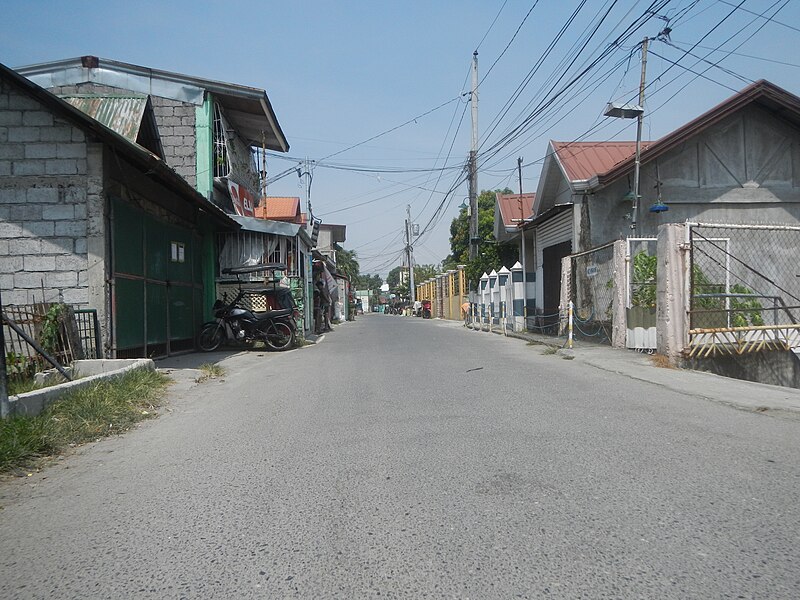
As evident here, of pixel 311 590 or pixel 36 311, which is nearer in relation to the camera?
pixel 311 590

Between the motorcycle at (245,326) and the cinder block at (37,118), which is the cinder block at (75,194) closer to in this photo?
the cinder block at (37,118)

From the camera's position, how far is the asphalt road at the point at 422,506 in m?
3.02

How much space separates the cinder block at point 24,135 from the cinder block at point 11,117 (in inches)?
4.7

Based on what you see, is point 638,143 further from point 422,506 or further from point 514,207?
point 422,506

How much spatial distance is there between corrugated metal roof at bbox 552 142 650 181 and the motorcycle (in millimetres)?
8446

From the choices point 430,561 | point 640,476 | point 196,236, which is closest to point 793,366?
point 640,476

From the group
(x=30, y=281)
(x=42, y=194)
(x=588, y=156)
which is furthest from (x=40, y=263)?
(x=588, y=156)

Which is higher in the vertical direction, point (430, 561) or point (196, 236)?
point (196, 236)

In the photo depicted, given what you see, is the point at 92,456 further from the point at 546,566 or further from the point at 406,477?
the point at 546,566

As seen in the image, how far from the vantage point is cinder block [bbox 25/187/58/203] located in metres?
10.1

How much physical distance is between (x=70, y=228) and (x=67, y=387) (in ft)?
13.4

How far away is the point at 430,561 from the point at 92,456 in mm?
3648

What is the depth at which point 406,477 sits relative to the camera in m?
4.53

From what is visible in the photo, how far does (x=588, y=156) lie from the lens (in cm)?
1912
